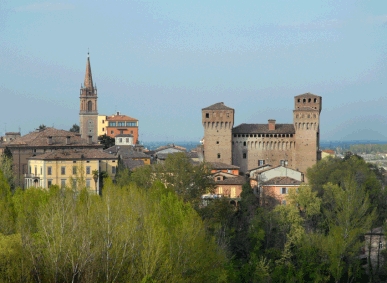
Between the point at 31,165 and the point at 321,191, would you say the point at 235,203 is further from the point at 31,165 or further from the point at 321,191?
the point at 31,165

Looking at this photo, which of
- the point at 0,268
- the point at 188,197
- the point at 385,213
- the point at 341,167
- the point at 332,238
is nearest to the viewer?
the point at 0,268

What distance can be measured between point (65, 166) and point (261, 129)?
62.7 feet

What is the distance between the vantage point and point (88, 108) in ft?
338

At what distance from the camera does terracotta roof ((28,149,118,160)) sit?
58.8 metres

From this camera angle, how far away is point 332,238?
45125 mm

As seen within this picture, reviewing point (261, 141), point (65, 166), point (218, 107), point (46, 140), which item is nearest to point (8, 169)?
point (65, 166)

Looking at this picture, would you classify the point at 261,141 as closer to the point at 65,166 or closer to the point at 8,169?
the point at 65,166

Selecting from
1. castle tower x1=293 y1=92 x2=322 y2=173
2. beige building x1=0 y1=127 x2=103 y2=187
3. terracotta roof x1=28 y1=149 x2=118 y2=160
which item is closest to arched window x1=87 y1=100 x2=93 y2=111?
beige building x1=0 y1=127 x2=103 y2=187

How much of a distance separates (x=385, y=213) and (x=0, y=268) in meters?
34.7

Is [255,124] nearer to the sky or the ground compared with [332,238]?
nearer to the sky

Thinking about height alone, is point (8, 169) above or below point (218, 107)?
below

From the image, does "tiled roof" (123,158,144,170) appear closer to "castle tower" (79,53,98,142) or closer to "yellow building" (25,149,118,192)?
"yellow building" (25,149,118,192)

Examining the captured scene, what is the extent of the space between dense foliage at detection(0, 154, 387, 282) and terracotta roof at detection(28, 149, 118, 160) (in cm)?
423

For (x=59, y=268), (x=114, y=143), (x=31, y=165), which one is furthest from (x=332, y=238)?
(x=114, y=143)
